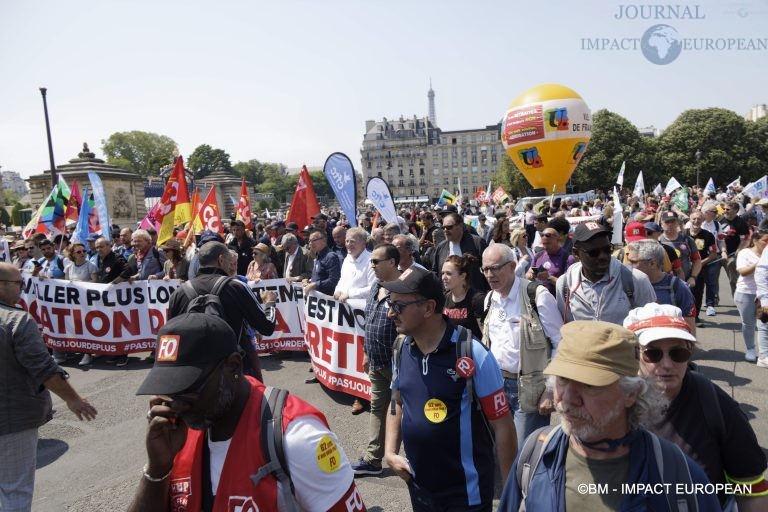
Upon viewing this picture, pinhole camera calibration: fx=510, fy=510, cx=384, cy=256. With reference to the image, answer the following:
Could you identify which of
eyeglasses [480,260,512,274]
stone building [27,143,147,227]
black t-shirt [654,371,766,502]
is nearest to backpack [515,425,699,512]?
black t-shirt [654,371,766,502]

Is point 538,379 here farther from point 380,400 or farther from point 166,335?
point 166,335

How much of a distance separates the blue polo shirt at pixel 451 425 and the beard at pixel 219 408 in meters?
1.18

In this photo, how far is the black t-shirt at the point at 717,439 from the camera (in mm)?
1961

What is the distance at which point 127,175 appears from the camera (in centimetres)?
2616

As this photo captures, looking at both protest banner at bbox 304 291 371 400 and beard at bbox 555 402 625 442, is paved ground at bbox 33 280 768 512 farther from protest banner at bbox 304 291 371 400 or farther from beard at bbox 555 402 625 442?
beard at bbox 555 402 625 442

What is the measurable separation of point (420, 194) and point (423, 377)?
123219 mm

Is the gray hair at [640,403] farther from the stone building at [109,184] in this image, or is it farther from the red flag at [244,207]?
the stone building at [109,184]

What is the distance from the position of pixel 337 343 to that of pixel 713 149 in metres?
64.4

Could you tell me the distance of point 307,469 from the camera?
167 cm

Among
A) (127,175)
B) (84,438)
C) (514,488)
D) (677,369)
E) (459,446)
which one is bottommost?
(84,438)

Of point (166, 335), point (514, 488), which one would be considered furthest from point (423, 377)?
point (166, 335)

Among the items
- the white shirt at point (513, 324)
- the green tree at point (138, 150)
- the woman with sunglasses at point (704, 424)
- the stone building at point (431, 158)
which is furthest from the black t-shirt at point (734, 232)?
the stone building at point (431, 158)

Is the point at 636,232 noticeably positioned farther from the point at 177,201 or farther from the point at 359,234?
the point at 177,201

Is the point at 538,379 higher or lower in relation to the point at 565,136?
lower
